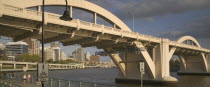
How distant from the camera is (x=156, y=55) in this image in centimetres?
4781

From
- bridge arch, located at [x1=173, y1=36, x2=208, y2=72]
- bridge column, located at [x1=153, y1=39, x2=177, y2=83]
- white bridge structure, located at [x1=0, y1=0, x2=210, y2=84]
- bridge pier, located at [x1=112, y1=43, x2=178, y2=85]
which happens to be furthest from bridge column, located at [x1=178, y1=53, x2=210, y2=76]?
bridge pier, located at [x1=112, y1=43, x2=178, y2=85]

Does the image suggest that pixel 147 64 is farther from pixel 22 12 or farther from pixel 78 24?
pixel 22 12

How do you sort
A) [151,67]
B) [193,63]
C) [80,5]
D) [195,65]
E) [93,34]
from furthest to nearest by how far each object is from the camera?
[193,63]
[195,65]
[151,67]
[93,34]
[80,5]

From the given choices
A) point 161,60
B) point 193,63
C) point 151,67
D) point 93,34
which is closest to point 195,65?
point 193,63

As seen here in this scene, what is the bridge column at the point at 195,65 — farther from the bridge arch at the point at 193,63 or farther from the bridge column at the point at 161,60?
the bridge column at the point at 161,60

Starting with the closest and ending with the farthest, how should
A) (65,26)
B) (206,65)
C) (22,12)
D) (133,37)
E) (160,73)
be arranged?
(22,12) → (65,26) → (133,37) → (160,73) → (206,65)

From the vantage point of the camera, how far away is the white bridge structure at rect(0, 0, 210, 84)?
A: 79.0 ft

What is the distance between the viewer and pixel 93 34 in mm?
33531

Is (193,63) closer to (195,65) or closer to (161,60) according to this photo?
(195,65)

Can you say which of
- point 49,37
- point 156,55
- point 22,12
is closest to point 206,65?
point 156,55

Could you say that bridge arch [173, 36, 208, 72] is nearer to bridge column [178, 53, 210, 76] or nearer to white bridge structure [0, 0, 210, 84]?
bridge column [178, 53, 210, 76]

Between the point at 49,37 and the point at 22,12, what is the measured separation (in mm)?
11144

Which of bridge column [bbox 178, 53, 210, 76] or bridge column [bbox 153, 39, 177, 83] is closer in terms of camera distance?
bridge column [bbox 153, 39, 177, 83]

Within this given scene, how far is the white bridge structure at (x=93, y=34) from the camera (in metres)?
24.1
